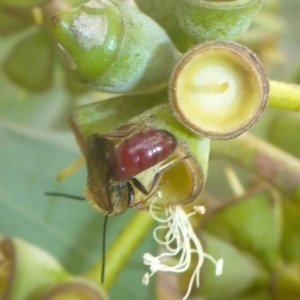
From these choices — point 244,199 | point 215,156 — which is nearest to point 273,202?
point 244,199

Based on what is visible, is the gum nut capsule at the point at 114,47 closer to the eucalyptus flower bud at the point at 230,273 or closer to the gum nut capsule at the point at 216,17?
the gum nut capsule at the point at 216,17

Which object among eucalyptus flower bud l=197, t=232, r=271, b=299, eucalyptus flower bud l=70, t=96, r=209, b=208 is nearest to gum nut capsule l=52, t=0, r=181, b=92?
eucalyptus flower bud l=70, t=96, r=209, b=208

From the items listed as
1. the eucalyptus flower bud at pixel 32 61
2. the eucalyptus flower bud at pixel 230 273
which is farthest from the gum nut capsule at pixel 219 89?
the eucalyptus flower bud at pixel 32 61

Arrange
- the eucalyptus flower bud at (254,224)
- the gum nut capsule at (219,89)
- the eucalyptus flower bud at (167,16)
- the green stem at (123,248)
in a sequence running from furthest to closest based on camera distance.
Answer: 1. the eucalyptus flower bud at (254,224)
2. the green stem at (123,248)
3. the eucalyptus flower bud at (167,16)
4. the gum nut capsule at (219,89)

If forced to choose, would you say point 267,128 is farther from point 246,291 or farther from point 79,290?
point 79,290

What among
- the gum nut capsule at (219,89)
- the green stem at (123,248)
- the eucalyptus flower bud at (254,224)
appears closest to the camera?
the gum nut capsule at (219,89)

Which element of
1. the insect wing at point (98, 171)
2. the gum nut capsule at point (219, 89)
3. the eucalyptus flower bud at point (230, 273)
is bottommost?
the eucalyptus flower bud at point (230, 273)

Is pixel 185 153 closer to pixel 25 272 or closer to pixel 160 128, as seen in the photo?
pixel 160 128
